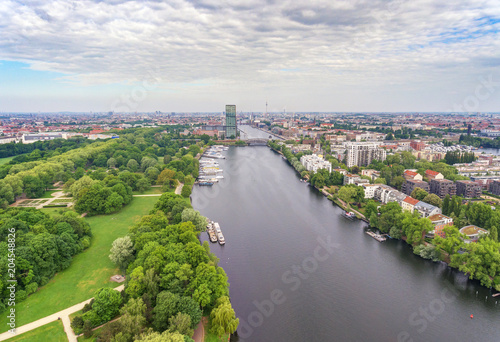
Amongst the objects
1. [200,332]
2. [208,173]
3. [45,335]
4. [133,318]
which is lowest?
[200,332]

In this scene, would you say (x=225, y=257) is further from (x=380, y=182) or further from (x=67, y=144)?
(x=67, y=144)

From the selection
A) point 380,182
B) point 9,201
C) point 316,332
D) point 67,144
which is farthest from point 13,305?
point 67,144

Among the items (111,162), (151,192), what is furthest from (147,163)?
(151,192)

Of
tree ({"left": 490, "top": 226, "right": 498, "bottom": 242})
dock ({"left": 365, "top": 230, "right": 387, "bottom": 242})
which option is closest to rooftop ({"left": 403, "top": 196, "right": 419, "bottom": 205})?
dock ({"left": 365, "top": 230, "right": 387, "bottom": 242})

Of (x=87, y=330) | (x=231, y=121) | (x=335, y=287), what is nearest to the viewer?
(x=87, y=330)

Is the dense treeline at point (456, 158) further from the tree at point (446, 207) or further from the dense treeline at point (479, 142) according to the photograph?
the tree at point (446, 207)

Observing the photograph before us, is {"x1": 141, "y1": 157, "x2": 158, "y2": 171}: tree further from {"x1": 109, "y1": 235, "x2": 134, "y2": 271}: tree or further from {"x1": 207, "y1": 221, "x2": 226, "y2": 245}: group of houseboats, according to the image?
{"x1": 109, "y1": 235, "x2": 134, "y2": 271}: tree

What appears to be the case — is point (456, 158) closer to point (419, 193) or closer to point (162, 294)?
point (419, 193)

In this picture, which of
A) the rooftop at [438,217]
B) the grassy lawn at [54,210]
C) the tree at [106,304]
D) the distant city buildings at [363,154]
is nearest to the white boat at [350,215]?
the rooftop at [438,217]
